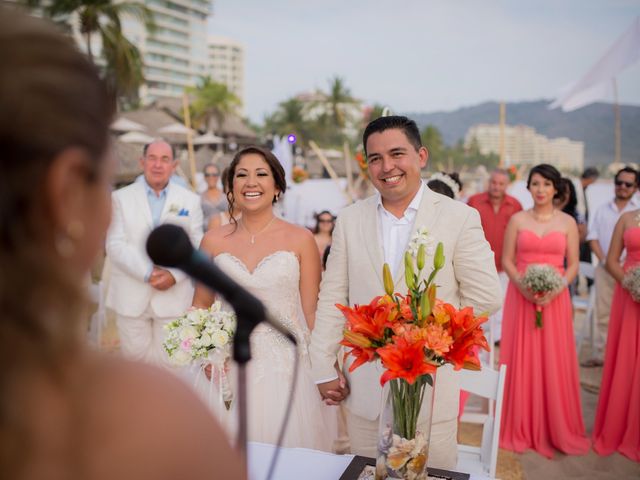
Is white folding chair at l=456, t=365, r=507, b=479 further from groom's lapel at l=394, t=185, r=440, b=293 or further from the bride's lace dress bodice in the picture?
the bride's lace dress bodice

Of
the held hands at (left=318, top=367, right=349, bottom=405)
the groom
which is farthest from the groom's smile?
the held hands at (left=318, top=367, right=349, bottom=405)

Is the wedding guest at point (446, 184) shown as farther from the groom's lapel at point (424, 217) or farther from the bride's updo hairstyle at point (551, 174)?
the groom's lapel at point (424, 217)

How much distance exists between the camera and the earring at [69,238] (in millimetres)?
739

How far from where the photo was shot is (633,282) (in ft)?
15.6

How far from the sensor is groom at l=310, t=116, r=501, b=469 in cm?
301

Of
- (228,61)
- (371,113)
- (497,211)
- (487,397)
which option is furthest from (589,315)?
(228,61)

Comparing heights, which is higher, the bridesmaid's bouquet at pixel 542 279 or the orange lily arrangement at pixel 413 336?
the orange lily arrangement at pixel 413 336

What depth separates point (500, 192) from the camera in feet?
24.9

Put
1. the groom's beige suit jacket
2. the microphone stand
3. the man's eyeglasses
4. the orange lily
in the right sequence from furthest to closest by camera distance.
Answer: the man's eyeglasses, the groom's beige suit jacket, the orange lily, the microphone stand

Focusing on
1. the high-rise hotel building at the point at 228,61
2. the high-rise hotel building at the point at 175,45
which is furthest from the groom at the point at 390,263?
the high-rise hotel building at the point at 228,61

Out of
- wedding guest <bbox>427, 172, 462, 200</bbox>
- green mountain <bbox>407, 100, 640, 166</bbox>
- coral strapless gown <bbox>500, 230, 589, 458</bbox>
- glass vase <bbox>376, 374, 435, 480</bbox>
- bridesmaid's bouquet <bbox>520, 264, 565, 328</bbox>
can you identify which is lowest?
coral strapless gown <bbox>500, 230, 589, 458</bbox>

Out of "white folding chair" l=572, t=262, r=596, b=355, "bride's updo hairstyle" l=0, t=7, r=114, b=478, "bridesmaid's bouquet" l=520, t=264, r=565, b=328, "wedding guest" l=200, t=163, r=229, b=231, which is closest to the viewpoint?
"bride's updo hairstyle" l=0, t=7, r=114, b=478

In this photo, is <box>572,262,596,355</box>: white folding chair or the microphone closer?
the microphone

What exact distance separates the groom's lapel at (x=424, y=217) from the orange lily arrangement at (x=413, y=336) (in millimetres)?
868
